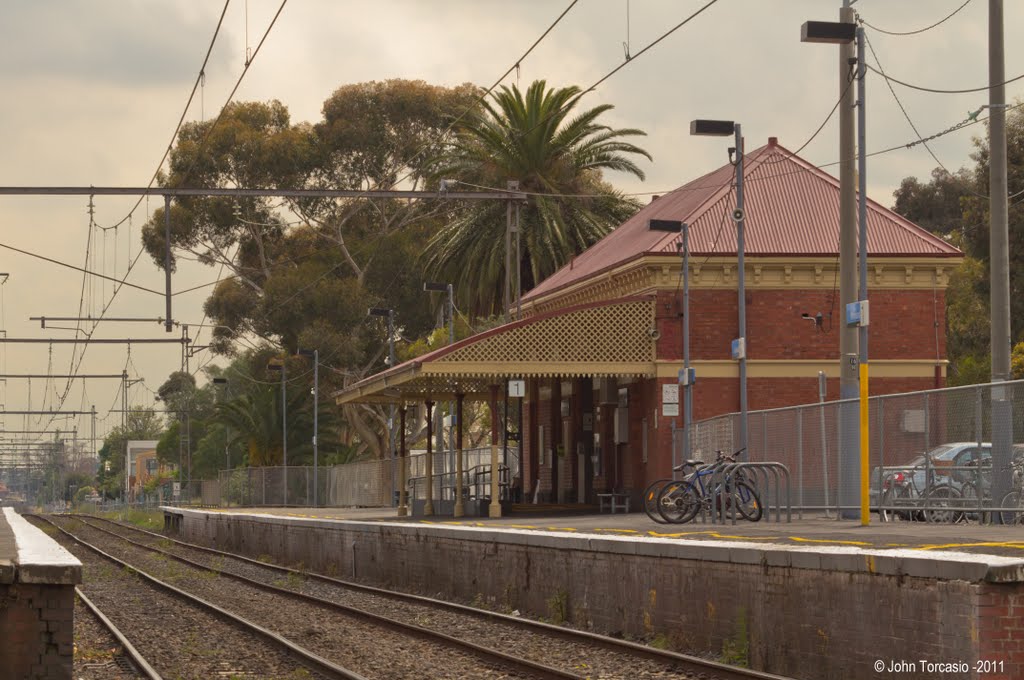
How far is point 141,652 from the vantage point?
17.7 meters

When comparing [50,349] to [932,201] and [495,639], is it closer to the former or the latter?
[932,201]

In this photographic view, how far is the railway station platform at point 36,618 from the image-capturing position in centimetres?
1257

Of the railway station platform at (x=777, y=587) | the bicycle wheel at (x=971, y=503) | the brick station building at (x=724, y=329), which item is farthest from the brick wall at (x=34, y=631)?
the brick station building at (x=724, y=329)

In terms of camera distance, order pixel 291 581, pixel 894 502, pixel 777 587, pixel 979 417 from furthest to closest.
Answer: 1. pixel 291 581
2. pixel 894 502
3. pixel 979 417
4. pixel 777 587

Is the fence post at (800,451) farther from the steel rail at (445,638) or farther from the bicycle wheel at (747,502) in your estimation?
the steel rail at (445,638)

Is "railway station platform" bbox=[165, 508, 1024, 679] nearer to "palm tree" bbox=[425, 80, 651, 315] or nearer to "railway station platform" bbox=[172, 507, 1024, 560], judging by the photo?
"railway station platform" bbox=[172, 507, 1024, 560]

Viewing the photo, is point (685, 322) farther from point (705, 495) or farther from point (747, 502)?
point (747, 502)

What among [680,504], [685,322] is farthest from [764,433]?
[685,322]

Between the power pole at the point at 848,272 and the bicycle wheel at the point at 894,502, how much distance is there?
28.6 inches

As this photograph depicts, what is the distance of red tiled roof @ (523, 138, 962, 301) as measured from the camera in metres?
38.0

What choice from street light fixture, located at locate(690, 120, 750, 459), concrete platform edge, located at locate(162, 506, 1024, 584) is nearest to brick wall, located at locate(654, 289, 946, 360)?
street light fixture, located at locate(690, 120, 750, 459)

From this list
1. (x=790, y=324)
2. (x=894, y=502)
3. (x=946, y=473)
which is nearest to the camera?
(x=946, y=473)

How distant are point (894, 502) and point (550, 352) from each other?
41.8ft

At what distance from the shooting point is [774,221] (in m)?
39.7
